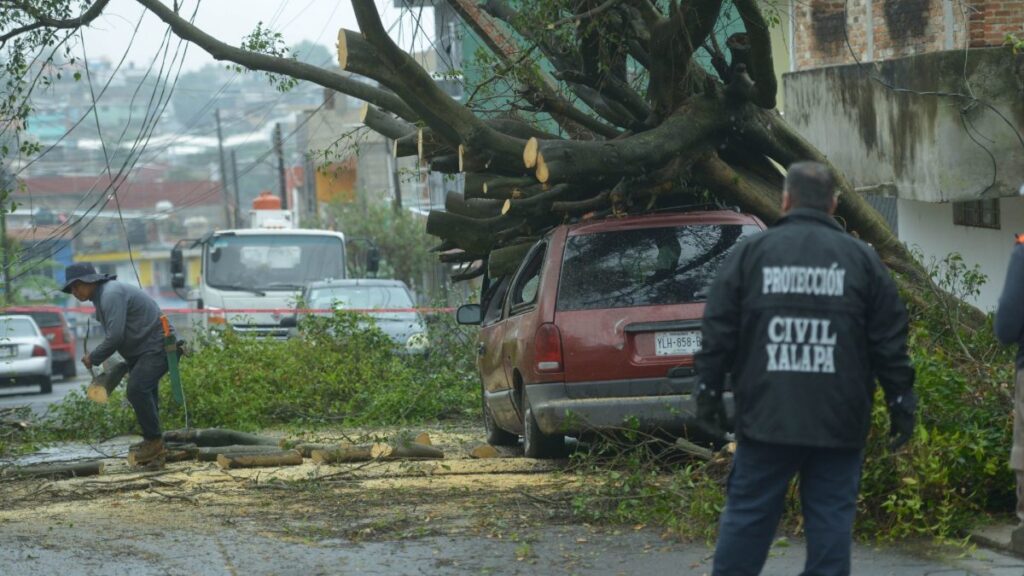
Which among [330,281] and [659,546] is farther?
[330,281]

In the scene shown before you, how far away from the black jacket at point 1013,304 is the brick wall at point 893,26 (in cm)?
567

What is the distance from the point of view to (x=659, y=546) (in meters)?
6.72

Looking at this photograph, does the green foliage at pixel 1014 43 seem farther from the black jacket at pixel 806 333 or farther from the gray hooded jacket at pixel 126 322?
the black jacket at pixel 806 333

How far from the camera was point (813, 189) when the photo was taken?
488 cm

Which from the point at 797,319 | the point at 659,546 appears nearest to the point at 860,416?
the point at 797,319

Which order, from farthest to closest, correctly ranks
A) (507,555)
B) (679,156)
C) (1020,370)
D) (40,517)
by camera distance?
(679,156)
(40,517)
(507,555)
(1020,370)

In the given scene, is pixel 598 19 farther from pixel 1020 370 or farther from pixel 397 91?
pixel 1020 370

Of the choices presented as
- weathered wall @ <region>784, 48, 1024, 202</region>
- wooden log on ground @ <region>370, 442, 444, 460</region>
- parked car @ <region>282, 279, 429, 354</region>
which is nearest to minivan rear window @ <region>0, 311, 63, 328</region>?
parked car @ <region>282, 279, 429, 354</region>

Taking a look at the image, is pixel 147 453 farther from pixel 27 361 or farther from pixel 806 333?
pixel 27 361

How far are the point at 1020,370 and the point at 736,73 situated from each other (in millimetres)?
4629

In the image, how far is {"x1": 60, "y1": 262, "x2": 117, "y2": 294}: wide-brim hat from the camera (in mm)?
10812

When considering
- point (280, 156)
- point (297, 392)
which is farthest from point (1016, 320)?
point (280, 156)

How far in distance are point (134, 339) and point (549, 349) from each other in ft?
12.8

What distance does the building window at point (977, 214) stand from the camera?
14812 millimetres
